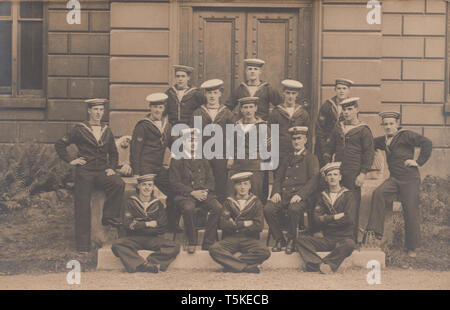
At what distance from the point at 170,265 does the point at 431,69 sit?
5169mm

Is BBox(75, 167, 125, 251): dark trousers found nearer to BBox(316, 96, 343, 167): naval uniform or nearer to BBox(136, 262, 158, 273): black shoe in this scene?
BBox(136, 262, 158, 273): black shoe

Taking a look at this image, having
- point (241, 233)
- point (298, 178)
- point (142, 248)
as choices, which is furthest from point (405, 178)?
point (142, 248)

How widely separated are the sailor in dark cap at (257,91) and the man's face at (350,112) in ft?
2.85

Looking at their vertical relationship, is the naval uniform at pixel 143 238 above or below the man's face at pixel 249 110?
below

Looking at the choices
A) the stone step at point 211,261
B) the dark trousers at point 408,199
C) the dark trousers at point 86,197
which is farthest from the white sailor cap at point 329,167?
the dark trousers at point 86,197

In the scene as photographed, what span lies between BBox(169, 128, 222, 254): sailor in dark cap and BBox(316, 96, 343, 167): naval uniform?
4.89 feet

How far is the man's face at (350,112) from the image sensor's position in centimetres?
823

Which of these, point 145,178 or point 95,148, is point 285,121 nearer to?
point 145,178

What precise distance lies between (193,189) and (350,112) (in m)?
2.26

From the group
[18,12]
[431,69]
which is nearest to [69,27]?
[18,12]

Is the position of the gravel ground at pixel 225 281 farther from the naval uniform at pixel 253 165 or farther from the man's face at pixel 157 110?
the man's face at pixel 157 110

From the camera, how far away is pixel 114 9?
9.59 metres

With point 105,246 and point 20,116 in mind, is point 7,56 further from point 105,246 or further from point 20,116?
point 105,246

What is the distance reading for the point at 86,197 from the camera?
8.21 m
